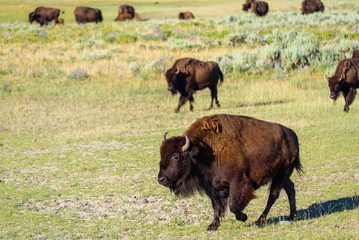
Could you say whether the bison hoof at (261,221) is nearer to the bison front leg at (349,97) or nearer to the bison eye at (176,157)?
the bison eye at (176,157)

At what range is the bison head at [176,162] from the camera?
558 centimetres

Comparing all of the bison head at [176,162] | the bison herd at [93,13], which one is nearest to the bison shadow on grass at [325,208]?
the bison head at [176,162]

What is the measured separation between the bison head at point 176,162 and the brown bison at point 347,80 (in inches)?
358

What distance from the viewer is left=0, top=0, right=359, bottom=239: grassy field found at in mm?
6449

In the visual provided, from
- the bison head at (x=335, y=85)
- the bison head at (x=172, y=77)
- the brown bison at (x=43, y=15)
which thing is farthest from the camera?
the brown bison at (x=43, y=15)

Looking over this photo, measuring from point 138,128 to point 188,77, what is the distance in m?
2.85

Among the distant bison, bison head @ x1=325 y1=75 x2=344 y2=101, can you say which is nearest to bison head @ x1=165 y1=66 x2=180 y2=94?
bison head @ x1=325 y1=75 x2=344 y2=101

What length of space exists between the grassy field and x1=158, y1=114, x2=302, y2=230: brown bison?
1.58 feet

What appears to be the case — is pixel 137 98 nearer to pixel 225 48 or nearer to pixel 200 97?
pixel 200 97

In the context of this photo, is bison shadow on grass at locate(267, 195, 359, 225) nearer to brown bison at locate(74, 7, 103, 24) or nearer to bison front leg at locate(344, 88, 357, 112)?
bison front leg at locate(344, 88, 357, 112)

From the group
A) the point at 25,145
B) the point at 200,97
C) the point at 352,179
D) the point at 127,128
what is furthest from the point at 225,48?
the point at 352,179

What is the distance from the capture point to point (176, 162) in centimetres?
560

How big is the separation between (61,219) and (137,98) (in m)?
10.8

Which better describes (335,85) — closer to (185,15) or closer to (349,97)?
(349,97)
